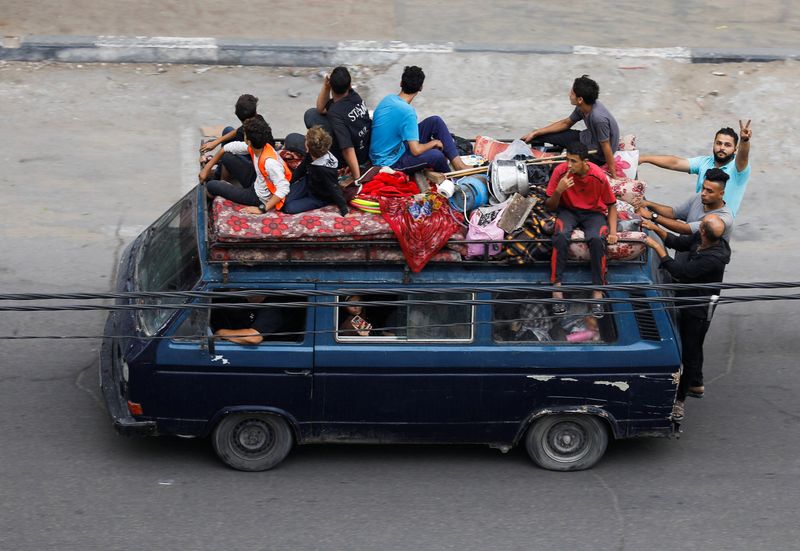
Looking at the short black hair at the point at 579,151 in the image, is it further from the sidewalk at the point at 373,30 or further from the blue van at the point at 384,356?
the sidewalk at the point at 373,30

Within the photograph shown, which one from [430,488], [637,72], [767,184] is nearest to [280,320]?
[430,488]

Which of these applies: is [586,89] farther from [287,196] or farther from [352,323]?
[352,323]

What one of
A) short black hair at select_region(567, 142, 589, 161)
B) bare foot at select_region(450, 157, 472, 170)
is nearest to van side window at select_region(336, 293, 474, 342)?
short black hair at select_region(567, 142, 589, 161)

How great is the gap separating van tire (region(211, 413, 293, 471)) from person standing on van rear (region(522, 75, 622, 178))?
132 inches

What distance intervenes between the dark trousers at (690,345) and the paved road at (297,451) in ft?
1.88

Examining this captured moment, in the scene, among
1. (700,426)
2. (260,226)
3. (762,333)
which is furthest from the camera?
(762,333)

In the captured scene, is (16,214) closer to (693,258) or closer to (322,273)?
(322,273)

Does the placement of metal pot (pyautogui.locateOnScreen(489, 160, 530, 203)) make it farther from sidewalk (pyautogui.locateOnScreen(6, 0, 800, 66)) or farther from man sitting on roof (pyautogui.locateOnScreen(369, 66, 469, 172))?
sidewalk (pyautogui.locateOnScreen(6, 0, 800, 66))

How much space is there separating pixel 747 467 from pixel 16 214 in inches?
319

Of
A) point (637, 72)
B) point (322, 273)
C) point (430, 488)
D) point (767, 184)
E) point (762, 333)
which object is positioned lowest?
point (430, 488)

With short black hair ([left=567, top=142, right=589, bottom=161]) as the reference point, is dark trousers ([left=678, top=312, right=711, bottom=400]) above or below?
below

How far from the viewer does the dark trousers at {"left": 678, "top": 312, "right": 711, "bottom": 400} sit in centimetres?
877

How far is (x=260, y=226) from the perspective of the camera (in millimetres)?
7883

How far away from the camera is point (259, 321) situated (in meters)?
Answer: 8.12
